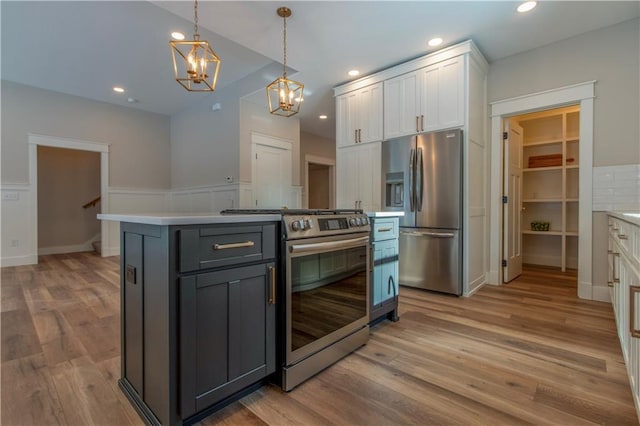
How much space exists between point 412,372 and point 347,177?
114 inches

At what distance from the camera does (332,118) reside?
6.18 meters

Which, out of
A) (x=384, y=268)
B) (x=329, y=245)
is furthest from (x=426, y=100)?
(x=329, y=245)

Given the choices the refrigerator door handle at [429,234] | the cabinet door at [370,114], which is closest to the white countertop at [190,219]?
the refrigerator door handle at [429,234]

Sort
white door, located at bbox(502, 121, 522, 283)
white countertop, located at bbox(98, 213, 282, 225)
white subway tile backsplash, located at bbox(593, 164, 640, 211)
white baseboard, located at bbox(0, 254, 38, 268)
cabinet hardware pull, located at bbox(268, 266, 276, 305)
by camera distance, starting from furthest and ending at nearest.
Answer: white baseboard, located at bbox(0, 254, 38, 268) → white door, located at bbox(502, 121, 522, 283) → white subway tile backsplash, located at bbox(593, 164, 640, 211) → cabinet hardware pull, located at bbox(268, 266, 276, 305) → white countertop, located at bbox(98, 213, 282, 225)

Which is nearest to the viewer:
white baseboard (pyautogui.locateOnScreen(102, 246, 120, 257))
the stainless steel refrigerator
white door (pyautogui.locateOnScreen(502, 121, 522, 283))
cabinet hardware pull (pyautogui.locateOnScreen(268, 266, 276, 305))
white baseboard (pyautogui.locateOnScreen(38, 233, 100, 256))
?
cabinet hardware pull (pyautogui.locateOnScreen(268, 266, 276, 305))

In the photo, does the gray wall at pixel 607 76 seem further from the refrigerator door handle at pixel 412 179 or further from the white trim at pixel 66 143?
the white trim at pixel 66 143

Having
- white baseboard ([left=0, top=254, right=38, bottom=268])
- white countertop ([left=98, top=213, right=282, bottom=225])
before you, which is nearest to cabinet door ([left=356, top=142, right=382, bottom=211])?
white countertop ([left=98, top=213, right=282, bottom=225])

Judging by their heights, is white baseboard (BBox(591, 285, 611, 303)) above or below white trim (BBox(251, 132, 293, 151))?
below

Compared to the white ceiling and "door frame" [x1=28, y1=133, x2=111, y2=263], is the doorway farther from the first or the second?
"door frame" [x1=28, y1=133, x2=111, y2=263]

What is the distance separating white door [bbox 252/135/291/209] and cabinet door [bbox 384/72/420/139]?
91.1 inches

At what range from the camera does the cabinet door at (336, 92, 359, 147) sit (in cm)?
412

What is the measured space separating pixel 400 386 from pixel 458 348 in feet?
2.19

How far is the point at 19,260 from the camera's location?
499 cm

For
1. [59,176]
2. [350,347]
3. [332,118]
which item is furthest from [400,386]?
[59,176]
